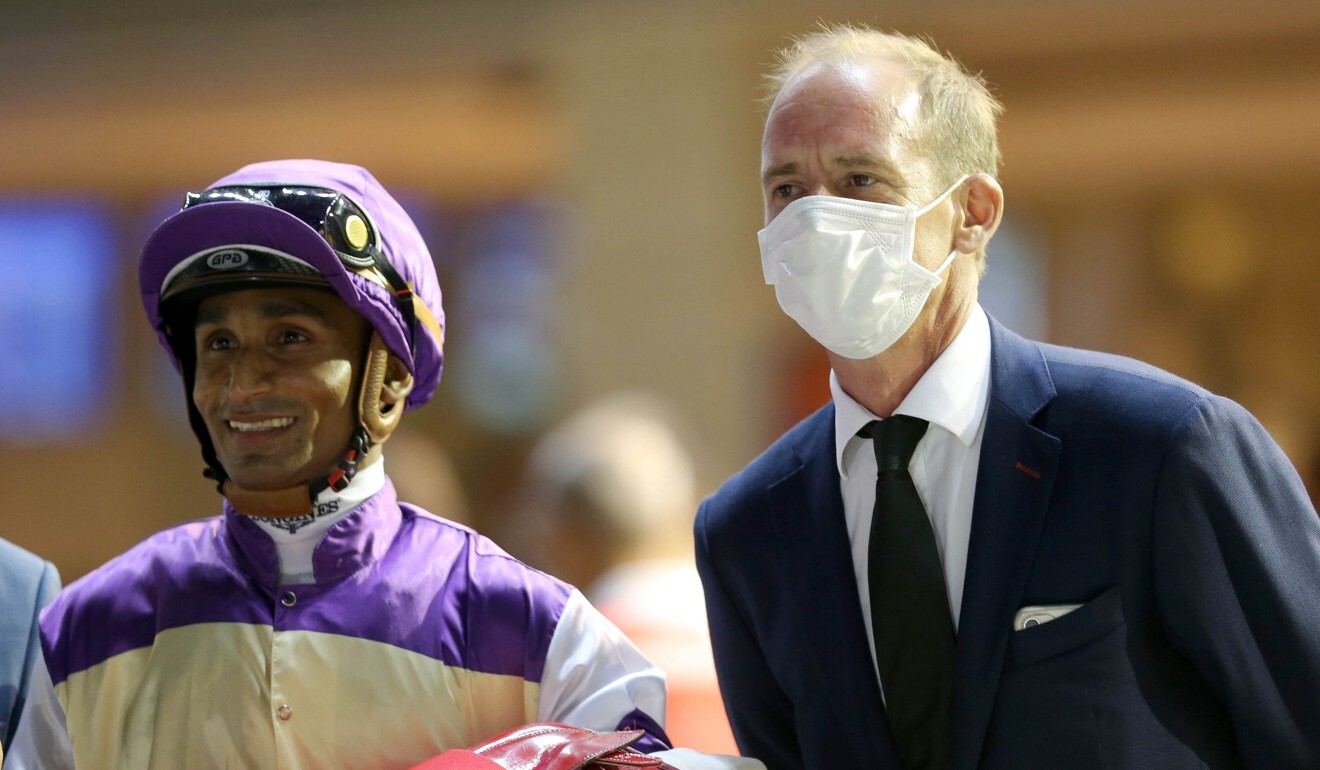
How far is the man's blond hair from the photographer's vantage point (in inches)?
84.5

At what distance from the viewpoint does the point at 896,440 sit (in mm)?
2053

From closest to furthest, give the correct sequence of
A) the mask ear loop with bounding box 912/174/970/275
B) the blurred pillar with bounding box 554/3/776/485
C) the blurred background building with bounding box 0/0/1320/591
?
the mask ear loop with bounding box 912/174/970/275, the blurred background building with bounding box 0/0/1320/591, the blurred pillar with bounding box 554/3/776/485

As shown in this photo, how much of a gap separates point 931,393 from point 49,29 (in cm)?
650

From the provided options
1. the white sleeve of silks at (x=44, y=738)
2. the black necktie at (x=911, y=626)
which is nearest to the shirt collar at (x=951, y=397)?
the black necktie at (x=911, y=626)

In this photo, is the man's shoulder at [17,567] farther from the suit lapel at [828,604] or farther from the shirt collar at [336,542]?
the suit lapel at [828,604]

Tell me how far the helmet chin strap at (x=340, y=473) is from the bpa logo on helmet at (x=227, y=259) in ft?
0.72

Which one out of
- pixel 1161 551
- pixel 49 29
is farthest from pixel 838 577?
pixel 49 29

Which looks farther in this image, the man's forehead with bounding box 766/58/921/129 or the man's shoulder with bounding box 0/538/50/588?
the man's shoulder with bounding box 0/538/50/588

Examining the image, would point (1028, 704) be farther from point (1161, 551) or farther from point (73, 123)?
point (73, 123)

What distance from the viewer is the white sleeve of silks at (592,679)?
78.1 inches

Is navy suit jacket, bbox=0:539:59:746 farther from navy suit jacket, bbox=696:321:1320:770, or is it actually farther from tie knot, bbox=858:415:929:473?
tie knot, bbox=858:415:929:473

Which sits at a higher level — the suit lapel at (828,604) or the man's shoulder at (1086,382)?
the man's shoulder at (1086,382)

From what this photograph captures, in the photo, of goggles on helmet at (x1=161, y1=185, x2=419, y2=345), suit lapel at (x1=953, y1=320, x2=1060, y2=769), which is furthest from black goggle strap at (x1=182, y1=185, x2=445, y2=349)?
suit lapel at (x1=953, y1=320, x2=1060, y2=769)

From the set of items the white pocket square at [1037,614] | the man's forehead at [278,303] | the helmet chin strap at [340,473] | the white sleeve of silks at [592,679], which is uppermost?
the man's forehead at [278,303]
